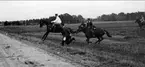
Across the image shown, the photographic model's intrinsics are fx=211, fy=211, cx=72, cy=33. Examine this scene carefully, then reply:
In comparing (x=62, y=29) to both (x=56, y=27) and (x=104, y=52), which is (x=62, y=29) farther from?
(x=104, y=52)

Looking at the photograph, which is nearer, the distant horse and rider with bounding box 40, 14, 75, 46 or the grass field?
the grass field

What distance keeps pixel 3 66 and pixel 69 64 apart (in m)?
2.72

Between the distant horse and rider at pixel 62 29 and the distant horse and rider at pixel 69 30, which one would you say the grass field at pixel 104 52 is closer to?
the distant horse and rider at pixel 62 29

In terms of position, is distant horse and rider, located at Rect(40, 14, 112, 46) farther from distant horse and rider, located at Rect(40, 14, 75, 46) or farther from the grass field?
the grass field

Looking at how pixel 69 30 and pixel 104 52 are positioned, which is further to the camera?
pixel 69 30

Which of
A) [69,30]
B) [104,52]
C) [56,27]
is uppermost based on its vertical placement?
[56,27]

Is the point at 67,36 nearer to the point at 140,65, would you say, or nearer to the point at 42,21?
the point at 42,21

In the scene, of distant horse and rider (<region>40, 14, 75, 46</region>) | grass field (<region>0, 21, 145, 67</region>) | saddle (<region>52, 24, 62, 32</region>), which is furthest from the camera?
saddle (<region>52, 24, 62, 32</region>)

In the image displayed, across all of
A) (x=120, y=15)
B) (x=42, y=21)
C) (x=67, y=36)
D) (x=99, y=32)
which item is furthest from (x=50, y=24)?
(x=120, y=15)

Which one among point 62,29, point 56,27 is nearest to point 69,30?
point 62,29

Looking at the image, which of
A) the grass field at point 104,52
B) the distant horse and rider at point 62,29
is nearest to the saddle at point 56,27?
the distant horse and rider at point 62,29

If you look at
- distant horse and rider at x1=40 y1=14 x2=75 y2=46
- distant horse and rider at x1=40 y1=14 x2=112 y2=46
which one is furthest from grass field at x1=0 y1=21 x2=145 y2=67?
distant horse and rider at x1=40 y1=14 x2=112 y2=46

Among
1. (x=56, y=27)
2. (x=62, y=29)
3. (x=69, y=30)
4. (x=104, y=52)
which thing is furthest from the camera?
(x=56, y=27)

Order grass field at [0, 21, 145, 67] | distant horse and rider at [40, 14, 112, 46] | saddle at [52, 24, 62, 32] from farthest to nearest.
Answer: saddle at [52, 24, 62, 32] → distant horse and rider at [40, 14, 112, 46] → grass field at [0, 21, 145, 67]
